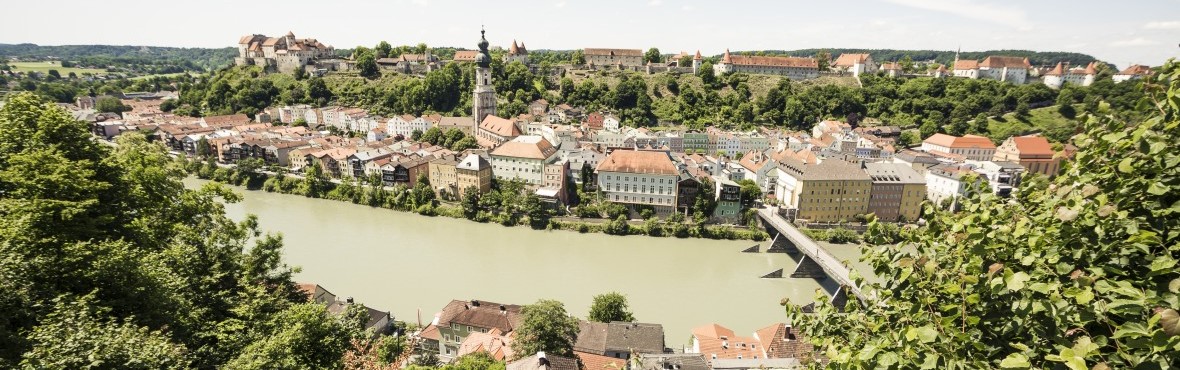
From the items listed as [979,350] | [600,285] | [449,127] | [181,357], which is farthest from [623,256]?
[449,127]

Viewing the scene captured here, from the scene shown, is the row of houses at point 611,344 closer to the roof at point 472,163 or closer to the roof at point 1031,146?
the roof at point 472,163

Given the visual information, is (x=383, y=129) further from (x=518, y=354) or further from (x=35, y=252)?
(x=35, y=252)

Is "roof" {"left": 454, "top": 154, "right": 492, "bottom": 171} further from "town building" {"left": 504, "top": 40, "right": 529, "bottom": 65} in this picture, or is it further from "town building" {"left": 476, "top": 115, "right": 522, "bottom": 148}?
"town building" {"left": 504, "top": 40, "right": 529, "bottom": 65}

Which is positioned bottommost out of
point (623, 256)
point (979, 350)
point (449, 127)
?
point (623, 256)

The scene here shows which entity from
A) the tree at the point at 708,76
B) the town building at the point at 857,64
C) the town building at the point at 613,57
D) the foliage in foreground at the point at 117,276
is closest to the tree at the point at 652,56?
the town building at the point at 613,57

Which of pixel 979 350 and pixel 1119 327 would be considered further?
pixel 979 350

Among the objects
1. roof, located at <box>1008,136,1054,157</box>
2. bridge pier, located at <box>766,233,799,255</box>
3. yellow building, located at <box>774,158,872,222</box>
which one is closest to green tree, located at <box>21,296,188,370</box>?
bridge pier, located at <box>766,233,799,255</box>

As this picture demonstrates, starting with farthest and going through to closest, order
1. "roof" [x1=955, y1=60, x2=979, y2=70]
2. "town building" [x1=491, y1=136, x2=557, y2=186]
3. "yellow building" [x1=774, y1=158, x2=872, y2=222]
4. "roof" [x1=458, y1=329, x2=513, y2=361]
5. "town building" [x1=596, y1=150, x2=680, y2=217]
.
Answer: "roof" [x1=955, y1=60, x2=979, y2=70] → "town building" [x1=491, y1=136, x2=557, y2=186] → "town building" [x1=596, y1=150, x2=680, y2=217] → "yellow building" [x1=774, y1=158, x2=872, y2=222] → "roof" [x1=458, y1=329, x2=513, y2=361]
